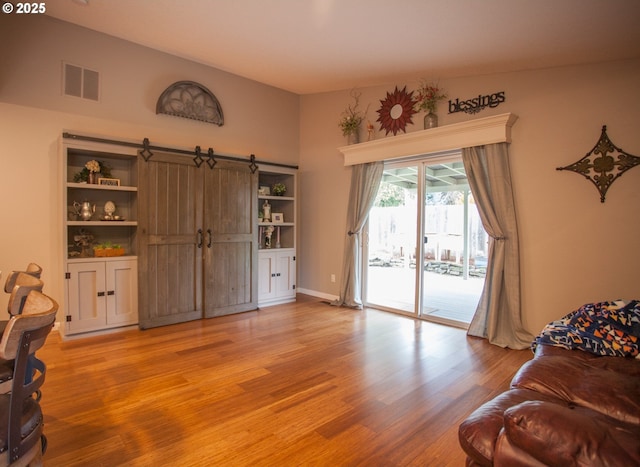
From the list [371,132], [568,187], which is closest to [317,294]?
[371,132]

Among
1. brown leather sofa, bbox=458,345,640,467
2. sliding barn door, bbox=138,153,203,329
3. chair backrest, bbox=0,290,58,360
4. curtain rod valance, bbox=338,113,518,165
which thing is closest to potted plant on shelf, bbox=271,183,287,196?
curtain rod valance, bbox=338,113,518,165

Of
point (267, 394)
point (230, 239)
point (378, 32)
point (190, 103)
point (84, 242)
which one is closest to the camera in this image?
point (267, 394)

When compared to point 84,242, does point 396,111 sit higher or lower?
higher

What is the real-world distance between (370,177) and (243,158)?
1.90 meters

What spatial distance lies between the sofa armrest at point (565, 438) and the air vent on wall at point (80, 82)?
517 centimetres

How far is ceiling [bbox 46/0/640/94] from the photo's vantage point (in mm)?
2848

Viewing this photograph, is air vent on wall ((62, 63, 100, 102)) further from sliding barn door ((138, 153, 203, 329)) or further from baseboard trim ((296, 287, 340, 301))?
baseboard trim ((296, 287, 340, 301))

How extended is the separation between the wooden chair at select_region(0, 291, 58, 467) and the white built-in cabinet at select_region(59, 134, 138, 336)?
114 inches

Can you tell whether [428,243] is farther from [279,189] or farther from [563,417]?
[563,417]

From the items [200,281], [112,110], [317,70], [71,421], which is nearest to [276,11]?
[317,70]

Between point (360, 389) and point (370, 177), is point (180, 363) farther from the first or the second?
point (370, 177)

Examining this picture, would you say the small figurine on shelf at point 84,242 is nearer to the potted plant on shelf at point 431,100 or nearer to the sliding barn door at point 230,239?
the sliding barn door at point 230,239

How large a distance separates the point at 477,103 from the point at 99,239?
194 inches

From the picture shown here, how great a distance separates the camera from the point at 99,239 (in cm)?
442
